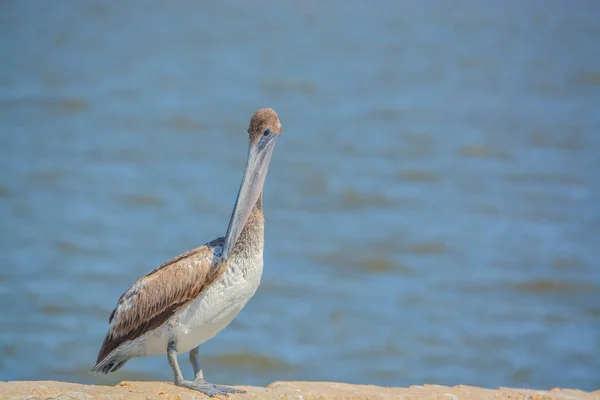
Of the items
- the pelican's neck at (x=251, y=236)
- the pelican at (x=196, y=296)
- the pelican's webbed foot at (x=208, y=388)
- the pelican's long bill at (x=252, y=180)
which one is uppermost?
the pelican's long bill at (x=252, y=180)

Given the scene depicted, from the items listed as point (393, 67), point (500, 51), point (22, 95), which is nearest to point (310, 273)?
point (22, 95)

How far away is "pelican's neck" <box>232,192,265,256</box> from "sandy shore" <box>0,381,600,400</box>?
831 millimetres

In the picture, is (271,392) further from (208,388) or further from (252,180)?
(252,180)

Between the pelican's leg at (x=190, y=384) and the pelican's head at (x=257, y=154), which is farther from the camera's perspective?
the pelican's head at (x=257, y=154)

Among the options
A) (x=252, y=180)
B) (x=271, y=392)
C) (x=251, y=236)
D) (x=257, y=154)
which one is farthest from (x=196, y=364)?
(x=257, y=154)

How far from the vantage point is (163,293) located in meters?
5.91

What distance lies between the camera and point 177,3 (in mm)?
35750

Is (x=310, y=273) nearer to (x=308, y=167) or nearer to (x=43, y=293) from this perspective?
(x=43, y=293)

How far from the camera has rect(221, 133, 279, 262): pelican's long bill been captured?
19.6ft

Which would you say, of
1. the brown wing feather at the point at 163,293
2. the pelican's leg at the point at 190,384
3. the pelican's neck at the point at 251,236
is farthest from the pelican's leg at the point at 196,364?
the pelican's neck at the point at 251,236

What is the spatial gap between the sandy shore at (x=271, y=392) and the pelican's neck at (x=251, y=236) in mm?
831

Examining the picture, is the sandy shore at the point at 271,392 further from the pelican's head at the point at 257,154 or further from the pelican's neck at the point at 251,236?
the pelican's head at the point at 257,154

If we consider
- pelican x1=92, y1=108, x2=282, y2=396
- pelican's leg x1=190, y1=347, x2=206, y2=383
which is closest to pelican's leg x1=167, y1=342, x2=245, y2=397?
pelican x1=92, y1=108, x2=282, y2=396

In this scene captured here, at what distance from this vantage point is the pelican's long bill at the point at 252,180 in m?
5.96
